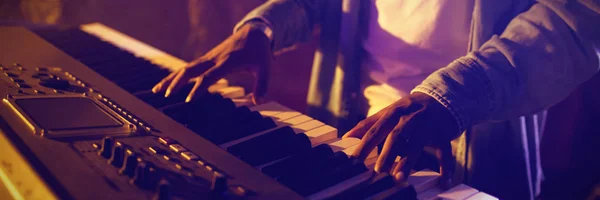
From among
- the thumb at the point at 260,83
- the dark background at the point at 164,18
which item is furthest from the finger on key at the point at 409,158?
the dark background at the point at 164,18

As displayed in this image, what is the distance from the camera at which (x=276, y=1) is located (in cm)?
145

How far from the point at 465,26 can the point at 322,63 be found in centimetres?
50

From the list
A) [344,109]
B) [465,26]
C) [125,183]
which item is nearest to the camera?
[125,183]

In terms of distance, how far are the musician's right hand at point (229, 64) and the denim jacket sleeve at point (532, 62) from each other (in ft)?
1.56

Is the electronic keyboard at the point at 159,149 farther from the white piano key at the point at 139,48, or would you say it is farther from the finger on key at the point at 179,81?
the white piano key at the point at 139,48

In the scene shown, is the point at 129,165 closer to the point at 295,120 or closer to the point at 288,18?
the point at 295,120

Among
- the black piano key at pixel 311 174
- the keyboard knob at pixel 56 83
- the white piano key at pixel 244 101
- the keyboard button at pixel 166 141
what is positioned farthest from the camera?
the white piano key at pixel 244 101

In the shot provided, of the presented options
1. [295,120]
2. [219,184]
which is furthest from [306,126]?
[219,184]

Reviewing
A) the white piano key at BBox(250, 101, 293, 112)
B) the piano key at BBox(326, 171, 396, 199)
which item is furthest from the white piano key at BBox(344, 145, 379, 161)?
the white piano key at BBox(250, 101, 293, 112)

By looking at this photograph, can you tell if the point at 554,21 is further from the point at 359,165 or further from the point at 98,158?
the point at 98,158

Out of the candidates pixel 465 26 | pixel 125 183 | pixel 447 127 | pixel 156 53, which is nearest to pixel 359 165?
pixel 447 127

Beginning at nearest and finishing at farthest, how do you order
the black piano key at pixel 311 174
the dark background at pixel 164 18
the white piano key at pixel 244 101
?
the black piano key at pixel 311 174, the white piano key at pixel 244 101, the dark background at pixel 164 18

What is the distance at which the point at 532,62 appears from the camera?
103cm

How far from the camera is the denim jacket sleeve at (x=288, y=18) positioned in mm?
1365
